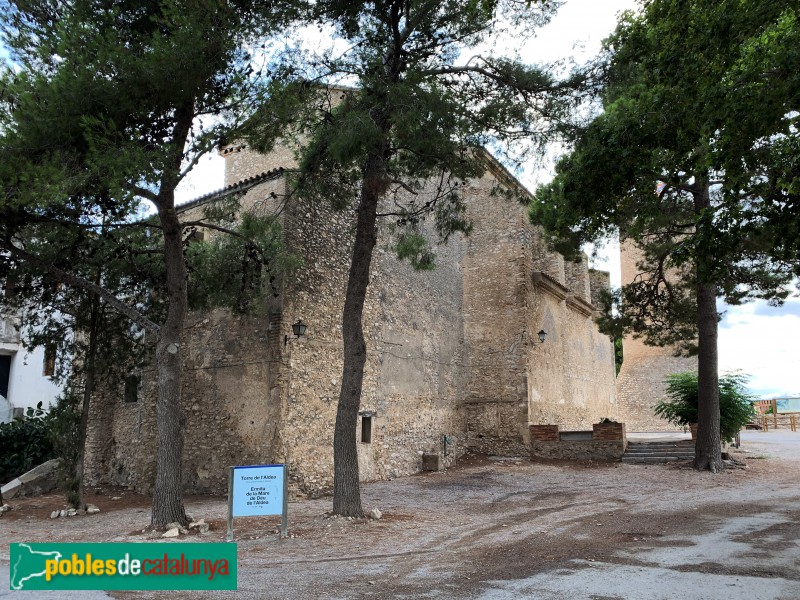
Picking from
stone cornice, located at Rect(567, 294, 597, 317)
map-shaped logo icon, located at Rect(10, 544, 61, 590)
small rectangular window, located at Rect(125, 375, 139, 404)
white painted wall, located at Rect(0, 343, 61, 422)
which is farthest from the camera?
white painted wall, located at Rect(0, 343, 61, 422)

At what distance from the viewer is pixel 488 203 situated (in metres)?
20.3

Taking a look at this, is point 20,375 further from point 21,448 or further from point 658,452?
point 658,452

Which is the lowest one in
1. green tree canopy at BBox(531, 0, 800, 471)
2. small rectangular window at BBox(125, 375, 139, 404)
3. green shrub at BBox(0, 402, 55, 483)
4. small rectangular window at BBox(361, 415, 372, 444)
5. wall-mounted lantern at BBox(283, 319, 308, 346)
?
green shrub at BBox(0, 402, 55, 483)

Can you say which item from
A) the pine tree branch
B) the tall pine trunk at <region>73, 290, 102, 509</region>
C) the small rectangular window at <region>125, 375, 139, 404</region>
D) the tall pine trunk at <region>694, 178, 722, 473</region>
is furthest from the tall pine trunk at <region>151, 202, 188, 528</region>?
the tall pine trunk at <region>694, 178, 722, 473</region>

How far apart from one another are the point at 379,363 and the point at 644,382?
72.7ft

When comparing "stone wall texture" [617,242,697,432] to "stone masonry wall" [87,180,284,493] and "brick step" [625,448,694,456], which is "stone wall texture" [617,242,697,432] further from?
"stone masonry wall" [87,180,284,493]

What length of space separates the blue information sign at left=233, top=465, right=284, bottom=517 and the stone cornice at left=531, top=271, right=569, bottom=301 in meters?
12.9

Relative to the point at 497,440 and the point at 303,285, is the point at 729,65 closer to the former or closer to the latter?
the point at 303,285

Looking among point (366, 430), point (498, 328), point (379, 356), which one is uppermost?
point (498, 328)

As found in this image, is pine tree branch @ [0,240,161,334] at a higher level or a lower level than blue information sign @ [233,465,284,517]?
higher

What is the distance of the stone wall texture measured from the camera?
32.1m

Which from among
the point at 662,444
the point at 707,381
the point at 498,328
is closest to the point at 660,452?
the point at 662,444

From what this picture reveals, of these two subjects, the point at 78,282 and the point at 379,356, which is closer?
the point at 78,282

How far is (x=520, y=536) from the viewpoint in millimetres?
8172
